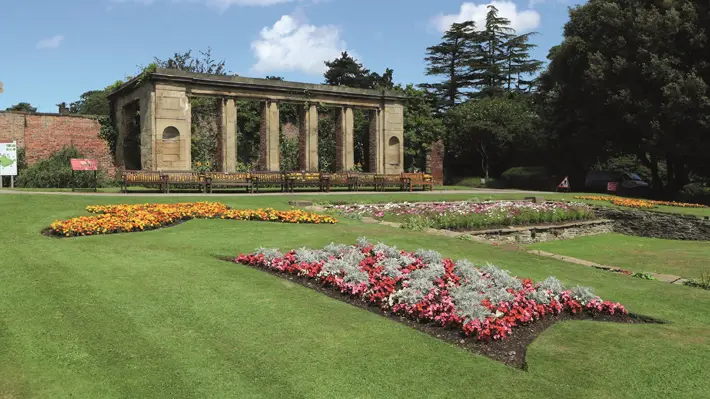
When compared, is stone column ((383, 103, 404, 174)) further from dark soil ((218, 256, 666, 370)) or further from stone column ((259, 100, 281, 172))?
dark soil ((218, 256, 666, 370))

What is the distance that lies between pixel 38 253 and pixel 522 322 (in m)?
6.57

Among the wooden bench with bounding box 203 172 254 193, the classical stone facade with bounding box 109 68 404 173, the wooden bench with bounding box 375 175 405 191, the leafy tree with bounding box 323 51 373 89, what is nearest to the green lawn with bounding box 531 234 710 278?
the wooden bench with bounding box 375 175 405 191

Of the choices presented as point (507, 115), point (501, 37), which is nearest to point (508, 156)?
point (507, 115)

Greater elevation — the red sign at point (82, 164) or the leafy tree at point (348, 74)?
the leafy tree at point (348, 74)

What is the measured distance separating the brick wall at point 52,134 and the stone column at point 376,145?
14.1m

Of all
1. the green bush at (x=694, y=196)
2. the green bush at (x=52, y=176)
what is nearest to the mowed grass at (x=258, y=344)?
the green bush at (x=52, y=176)

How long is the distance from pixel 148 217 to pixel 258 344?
713cm

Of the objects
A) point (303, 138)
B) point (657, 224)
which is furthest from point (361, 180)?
point (657, 224)

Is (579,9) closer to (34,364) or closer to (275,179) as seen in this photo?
(275,179)

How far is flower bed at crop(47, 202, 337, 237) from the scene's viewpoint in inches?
386

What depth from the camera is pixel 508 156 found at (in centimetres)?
4134

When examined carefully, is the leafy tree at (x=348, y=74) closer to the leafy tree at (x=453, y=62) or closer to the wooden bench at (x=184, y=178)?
the leafy tree at (x=453, y=62)

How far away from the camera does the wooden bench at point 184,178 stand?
21.3 metres

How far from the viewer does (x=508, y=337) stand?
522cm
